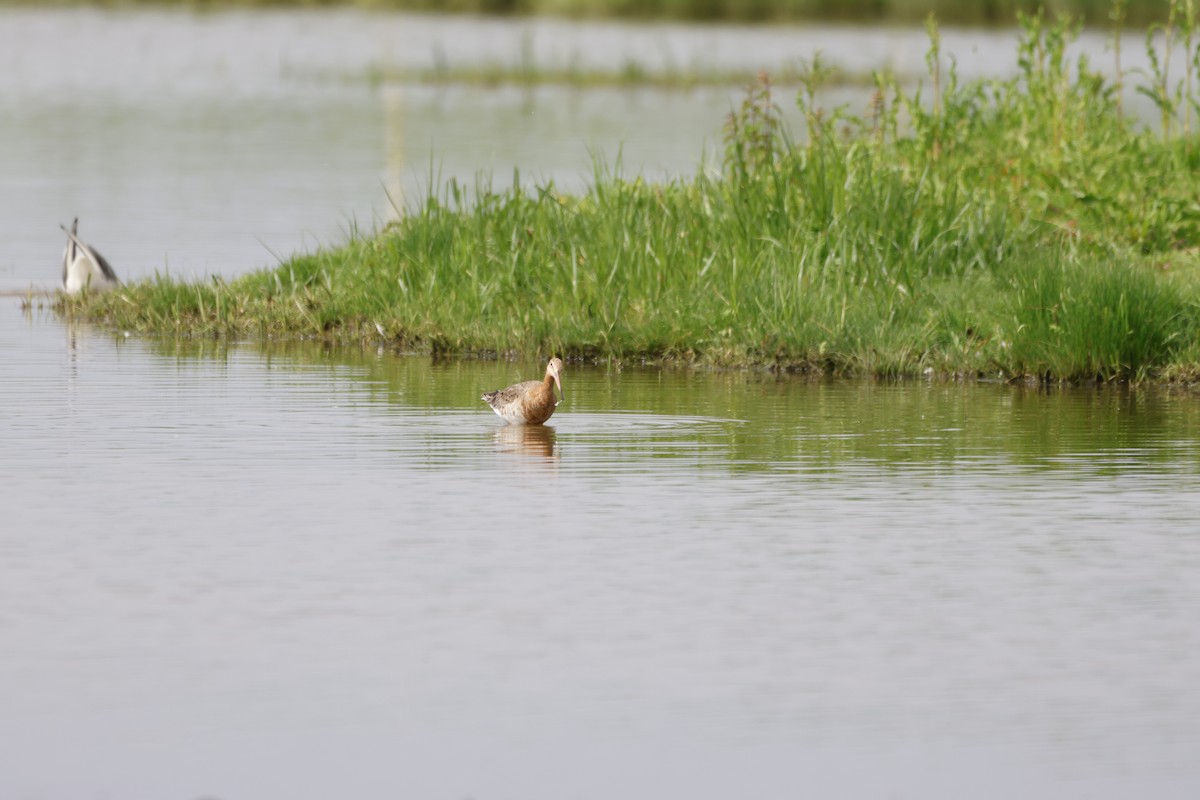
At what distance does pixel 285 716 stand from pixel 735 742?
128 centimetres

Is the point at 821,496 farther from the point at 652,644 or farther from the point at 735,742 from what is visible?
the point at 735,742

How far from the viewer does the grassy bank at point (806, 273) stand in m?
14.2

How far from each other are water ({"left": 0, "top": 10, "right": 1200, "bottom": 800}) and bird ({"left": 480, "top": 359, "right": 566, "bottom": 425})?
0.41 ft

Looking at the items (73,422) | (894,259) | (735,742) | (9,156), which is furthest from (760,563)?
(9,156)

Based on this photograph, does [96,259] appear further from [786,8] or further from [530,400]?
[786,8]

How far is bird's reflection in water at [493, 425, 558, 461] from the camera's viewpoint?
452 inches

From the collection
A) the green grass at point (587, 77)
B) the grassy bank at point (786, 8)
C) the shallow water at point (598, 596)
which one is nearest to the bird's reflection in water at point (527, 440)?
the shallow water at point (598, 596)

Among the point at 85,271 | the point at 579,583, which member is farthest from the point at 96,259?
the point at 579,583

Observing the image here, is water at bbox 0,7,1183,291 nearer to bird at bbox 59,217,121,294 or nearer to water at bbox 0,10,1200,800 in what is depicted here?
bird at bbox 59,217,121,294

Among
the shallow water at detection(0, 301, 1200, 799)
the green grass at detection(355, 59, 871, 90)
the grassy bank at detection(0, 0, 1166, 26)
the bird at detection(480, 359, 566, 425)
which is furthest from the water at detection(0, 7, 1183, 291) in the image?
the shallow water at detection(0, 301, 1200, 799)

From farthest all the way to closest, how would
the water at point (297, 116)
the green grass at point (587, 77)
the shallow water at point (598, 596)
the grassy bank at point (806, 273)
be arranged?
the green grass at point (587, 77), the water at point (297, 116), the grassy bank at point (806, 273), the shallow water at point (598, 596)

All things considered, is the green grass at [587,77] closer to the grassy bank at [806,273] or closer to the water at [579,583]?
the grassy bank at [806,273]

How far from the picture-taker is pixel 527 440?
11.8 metres

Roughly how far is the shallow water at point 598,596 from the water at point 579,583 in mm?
21
